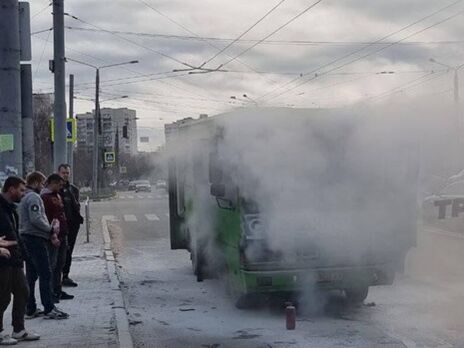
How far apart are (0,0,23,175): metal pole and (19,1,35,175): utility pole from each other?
0.31 m

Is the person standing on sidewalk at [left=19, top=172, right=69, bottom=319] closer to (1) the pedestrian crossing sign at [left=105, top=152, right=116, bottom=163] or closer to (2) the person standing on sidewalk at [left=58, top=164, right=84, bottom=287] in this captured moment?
(2) the person standing on sidewalk at [left=58, top=164, right=84, bottom=287]

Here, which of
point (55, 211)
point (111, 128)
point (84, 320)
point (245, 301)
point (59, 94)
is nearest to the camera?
point (84, 320)

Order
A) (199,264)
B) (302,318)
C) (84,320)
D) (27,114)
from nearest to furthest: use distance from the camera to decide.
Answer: (84,320), (302,318), (27,114), (199,264)

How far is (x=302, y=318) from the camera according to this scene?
27.8 ft

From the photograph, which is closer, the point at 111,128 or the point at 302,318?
the point at 302,318

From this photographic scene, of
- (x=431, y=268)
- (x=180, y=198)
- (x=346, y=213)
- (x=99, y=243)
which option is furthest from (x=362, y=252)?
(x=99, y=243)

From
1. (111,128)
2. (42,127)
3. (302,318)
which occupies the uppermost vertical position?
(111,128)

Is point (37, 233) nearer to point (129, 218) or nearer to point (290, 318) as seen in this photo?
point (290, 318)

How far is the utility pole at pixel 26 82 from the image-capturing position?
8.53m

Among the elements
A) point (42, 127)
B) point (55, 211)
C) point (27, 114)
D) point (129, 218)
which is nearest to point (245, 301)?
point (55, 211)

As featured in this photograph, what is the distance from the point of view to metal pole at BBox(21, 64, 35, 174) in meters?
8.57

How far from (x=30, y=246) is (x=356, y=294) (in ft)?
13.7

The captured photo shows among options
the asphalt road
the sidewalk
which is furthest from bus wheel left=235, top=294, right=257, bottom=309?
the sidewalk

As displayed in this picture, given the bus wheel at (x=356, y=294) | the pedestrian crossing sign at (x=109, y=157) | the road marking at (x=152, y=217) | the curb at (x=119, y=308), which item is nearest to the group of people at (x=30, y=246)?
the curb at (x=119, y=308)
